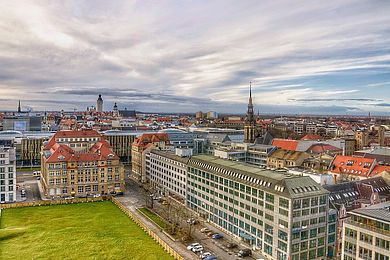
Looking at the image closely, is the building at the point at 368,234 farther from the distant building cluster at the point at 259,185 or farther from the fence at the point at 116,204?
the fence at the point at 116,204

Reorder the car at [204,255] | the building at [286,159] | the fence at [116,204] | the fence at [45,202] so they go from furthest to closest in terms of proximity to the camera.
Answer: the building at [286,159] → the fence at [45,202] → the fence at [116,204] → the car at [204,255]

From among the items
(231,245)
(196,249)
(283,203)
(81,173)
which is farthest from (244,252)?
(81,173)

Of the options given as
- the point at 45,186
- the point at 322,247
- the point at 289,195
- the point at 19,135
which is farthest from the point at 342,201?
the point at 19,135

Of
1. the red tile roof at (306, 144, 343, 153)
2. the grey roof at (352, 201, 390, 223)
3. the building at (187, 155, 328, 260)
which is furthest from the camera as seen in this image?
the red tile roof at (306, 144, 343, 153)

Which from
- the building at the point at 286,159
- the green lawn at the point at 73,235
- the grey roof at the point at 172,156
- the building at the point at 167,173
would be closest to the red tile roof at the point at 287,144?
the building at the point at 286,159

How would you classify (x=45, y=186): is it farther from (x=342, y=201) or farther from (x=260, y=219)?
(x=342, y=201)

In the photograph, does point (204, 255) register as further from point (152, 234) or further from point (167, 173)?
point (167, 173)

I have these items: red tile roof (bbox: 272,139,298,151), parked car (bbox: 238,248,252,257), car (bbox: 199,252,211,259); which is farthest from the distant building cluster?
car (bbox: 199,252,211,259)

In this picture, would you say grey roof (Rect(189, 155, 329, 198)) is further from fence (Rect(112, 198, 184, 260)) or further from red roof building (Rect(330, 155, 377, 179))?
red roof building (Rect(330, 155, 377, 179))
